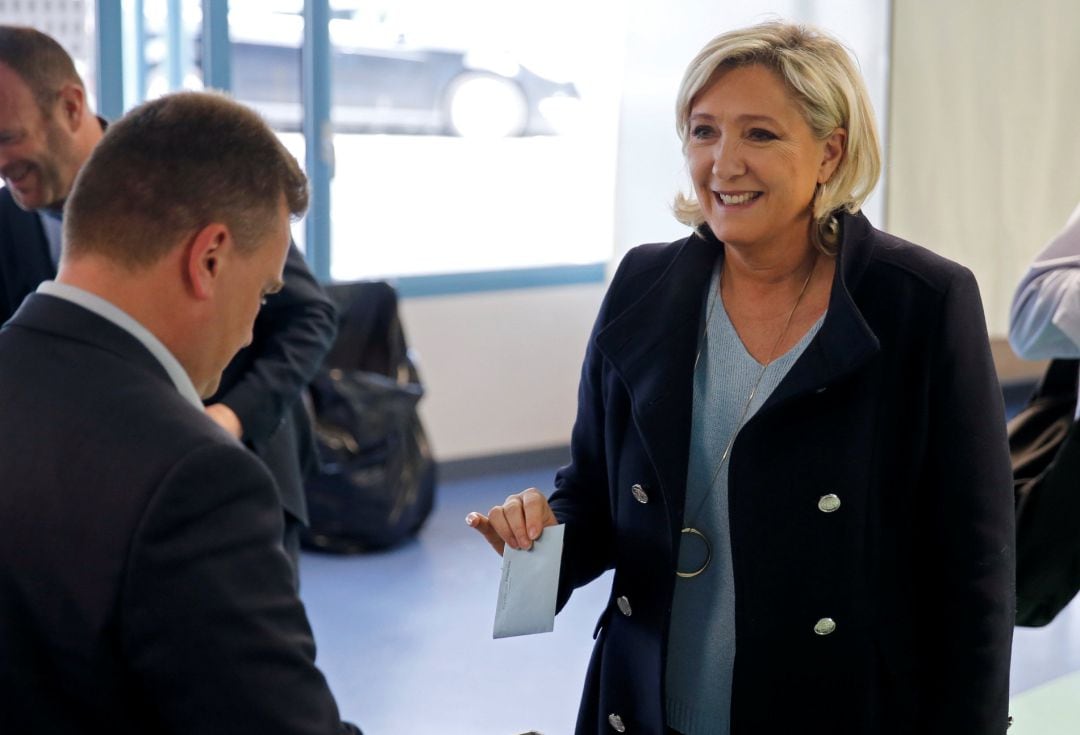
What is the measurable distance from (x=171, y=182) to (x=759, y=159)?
862 millimetres

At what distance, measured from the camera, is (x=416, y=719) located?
3.59m

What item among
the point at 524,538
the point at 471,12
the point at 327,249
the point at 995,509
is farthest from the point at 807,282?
the point at 471,12

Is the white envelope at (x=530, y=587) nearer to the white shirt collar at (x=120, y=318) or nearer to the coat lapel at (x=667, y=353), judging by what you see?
the coat lapel at (x=667, y=353)

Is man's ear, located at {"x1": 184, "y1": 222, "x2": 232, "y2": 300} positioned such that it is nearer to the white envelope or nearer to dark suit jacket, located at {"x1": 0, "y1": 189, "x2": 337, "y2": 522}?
the white envelope

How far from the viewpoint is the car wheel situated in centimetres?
616

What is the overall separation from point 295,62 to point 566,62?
145 cm

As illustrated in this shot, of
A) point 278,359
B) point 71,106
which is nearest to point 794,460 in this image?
point 278,359

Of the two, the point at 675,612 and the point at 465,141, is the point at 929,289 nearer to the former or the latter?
the point at 675,612

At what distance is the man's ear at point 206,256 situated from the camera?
3.92 ft

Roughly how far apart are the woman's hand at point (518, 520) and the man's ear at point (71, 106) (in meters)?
1.15

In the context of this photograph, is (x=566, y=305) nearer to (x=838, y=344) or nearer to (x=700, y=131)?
(x=700, y=131)

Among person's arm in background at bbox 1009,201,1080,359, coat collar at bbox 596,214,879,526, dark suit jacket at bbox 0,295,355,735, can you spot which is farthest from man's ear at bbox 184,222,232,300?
person's arm in background at bbox 1009,201,1080,359

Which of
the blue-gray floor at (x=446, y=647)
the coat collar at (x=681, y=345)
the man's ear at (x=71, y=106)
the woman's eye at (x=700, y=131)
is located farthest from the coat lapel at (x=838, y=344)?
the blue-gray floor at (x=446, y=647)

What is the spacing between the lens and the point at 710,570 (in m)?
1.75
